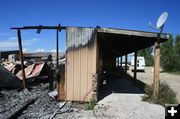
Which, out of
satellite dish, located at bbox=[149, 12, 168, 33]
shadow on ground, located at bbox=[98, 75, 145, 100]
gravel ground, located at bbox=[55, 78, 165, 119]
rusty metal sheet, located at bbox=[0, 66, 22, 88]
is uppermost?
satellite dish, located at bbox=[149, 12, 168, 33]

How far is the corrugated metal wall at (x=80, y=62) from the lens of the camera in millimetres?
11359

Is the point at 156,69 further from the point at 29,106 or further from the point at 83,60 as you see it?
the point at 29,106

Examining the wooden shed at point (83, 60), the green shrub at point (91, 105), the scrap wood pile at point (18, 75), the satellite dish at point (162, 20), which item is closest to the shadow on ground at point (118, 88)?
the green shrub at point (91, 105)

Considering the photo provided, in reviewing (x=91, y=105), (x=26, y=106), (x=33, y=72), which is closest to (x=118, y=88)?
(x=91, y=105)

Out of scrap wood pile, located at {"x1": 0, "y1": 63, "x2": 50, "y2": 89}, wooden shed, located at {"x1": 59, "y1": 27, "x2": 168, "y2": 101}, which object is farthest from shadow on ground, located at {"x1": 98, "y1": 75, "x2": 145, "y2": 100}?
scrap wood pile, located at {"x1": 0, "y1": 63, "x2": 50, "y2": 89}

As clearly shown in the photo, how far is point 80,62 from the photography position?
11531mm

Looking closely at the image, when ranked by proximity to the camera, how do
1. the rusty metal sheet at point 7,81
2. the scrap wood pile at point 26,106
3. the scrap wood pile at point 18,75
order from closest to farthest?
1. the scrap wood pile at point 26,106
2. the rusty metal sheet at point 7,81
3. the scrap wood pile at point 18,75

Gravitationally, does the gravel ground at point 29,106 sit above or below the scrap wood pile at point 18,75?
below

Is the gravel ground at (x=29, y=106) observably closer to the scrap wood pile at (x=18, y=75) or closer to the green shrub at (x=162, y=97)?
the scrap wood pile at (x=18, y=75)

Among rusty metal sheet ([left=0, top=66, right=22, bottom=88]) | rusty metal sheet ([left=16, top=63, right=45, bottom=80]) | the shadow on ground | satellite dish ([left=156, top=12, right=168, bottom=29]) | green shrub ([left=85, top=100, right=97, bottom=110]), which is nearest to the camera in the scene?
green shrub ([left=85, top=100, right=97, bottom=110])

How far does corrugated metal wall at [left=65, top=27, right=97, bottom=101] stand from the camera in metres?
11.4

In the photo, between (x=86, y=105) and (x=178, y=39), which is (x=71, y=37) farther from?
(x=178, y=39)

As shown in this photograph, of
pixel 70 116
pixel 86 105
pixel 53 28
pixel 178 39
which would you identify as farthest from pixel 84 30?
pixel 178 39

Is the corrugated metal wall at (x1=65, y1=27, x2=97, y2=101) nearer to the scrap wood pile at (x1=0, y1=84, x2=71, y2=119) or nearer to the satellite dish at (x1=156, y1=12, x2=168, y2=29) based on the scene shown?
the scrap wood pile at (x1=0, y1=84, x2=71, y2=119)
